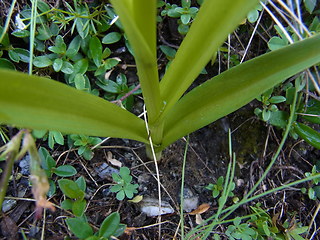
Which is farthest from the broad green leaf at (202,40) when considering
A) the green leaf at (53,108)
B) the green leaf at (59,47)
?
the green leaf at (59,47)

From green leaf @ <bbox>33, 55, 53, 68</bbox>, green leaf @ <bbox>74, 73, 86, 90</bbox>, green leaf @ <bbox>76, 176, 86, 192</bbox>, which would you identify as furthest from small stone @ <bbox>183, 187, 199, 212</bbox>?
green leaf @ <bbox>33, 55, 53, 68</bbox>

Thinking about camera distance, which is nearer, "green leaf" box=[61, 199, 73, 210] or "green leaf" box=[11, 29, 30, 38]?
"green leaf" box=[61, 199, 73, 210]

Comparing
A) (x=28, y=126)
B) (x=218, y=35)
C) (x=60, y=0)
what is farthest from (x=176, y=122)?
(x=60, y=0)

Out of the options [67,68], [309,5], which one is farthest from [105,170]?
[309,5]

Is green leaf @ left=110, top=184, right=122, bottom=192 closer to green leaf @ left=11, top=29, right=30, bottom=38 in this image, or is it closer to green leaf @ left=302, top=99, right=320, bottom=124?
green leaf @ left=11, top=29, right=30, bottom=38

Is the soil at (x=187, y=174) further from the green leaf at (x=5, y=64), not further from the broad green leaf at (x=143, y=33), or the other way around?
the broad green leaf at (x=143, y=33)

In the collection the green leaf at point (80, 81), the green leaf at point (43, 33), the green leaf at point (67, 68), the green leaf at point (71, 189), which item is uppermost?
the green leaf at point (43, 33)

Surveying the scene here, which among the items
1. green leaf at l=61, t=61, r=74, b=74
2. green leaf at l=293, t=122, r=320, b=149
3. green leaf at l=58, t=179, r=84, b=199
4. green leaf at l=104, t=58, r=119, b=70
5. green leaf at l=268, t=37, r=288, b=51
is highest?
green leaf at l=268, t=37, r=288, b=51
